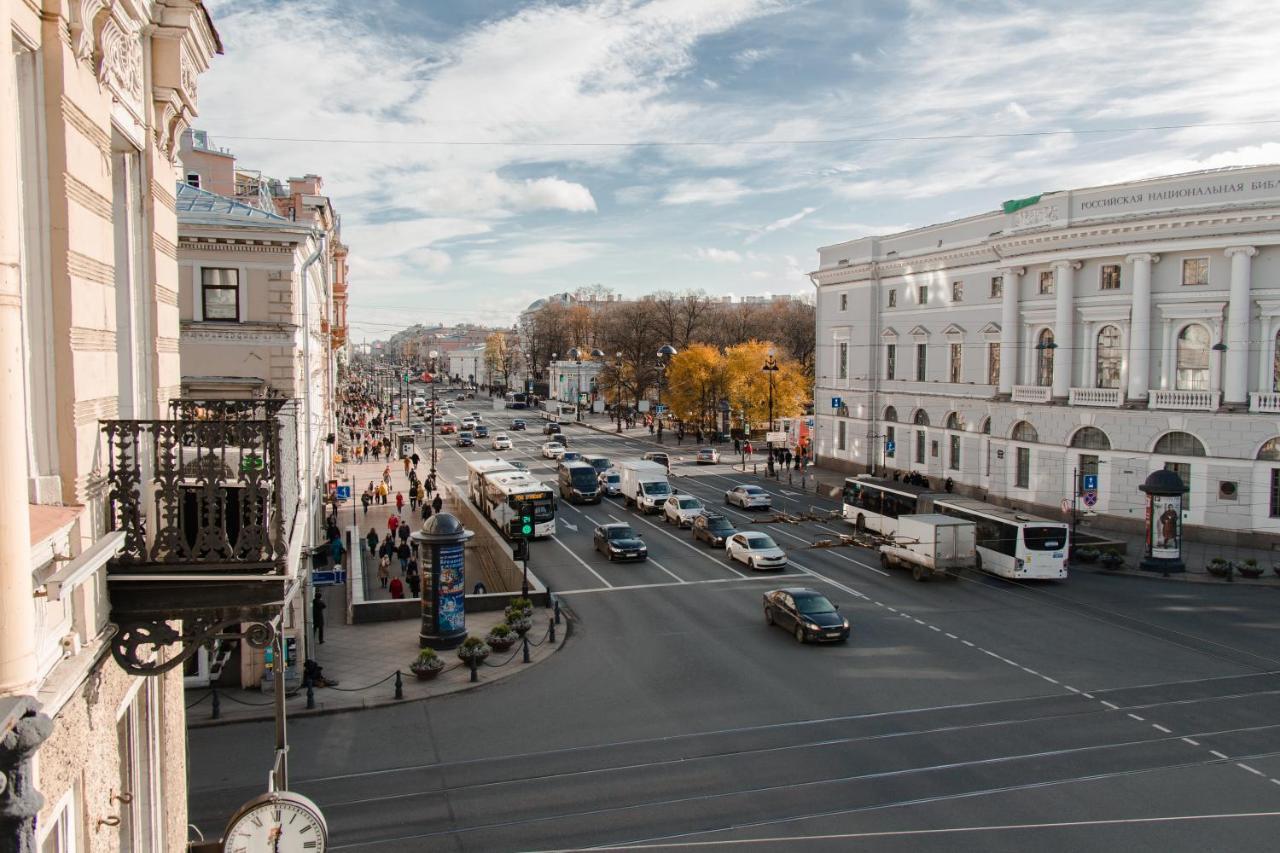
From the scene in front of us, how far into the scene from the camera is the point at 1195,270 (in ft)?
128

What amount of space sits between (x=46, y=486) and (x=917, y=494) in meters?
33.1

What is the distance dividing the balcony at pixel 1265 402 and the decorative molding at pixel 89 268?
40.5 metres

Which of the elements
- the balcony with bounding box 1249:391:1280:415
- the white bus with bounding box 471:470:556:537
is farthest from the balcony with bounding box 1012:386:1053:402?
the white bus with bounding box 471:470:556:537

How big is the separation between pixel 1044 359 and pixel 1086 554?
13.3m

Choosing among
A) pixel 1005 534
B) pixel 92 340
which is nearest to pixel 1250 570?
pixel 1005 534

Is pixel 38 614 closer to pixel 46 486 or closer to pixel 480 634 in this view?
pixel 46 486

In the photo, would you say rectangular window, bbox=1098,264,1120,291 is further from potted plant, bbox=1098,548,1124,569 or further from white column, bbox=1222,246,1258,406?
potted plant, bbox=1098,548,1124,569

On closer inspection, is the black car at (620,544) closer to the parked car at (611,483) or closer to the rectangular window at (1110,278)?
the parked car at (611,483)

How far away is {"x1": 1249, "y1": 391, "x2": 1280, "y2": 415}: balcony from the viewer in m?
36.4

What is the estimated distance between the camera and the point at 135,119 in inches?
261

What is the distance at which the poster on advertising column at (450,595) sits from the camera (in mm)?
23406

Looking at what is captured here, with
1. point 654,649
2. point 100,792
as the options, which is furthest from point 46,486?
point 654,649

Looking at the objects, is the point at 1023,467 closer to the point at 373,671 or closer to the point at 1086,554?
the point at 1086,554

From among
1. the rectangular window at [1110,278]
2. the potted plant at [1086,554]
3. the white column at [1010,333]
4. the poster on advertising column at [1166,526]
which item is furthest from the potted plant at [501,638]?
the rectangular window at [1110,278]
